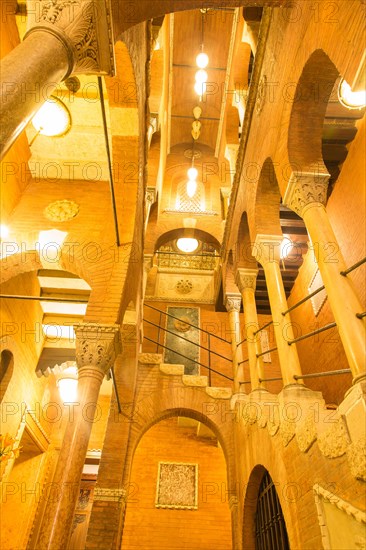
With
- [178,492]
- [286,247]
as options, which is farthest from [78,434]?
[178,492]

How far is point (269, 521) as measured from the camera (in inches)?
236

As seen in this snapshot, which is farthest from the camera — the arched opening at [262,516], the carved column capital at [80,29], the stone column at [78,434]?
the arched opening at [262,516]

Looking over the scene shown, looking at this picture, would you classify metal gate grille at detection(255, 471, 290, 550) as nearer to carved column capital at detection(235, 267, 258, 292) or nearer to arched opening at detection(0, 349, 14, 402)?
carved column capital at detection(235, 267, 258, 292)

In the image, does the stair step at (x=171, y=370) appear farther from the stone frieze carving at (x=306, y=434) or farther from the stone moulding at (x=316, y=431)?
the stone frieze carving at (x=306, y=434)

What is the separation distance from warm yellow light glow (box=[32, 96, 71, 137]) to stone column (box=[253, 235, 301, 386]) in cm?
385

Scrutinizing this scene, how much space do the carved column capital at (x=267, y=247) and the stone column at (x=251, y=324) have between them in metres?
1.72

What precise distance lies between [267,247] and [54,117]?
4.22 metres

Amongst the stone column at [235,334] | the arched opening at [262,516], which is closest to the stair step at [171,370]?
the stone column at [235,334]

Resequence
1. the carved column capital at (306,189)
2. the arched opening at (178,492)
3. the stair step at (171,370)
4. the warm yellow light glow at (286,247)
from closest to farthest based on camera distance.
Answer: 1. the carved column capital at (306,189)
2. the stair step at (171,370)
3. the warm yellow light glow at (286,247)
4. the arched opening at (178,492)

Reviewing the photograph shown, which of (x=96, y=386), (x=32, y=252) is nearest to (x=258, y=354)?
(x=96, y=386)

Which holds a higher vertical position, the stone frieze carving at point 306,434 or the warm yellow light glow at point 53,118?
the warm yellow light glow at point 53,118

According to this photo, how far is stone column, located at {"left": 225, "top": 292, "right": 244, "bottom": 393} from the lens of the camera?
870cm

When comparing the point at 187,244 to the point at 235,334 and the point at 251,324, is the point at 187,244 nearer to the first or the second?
the point at 235,334

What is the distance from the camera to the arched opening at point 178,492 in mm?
9711
